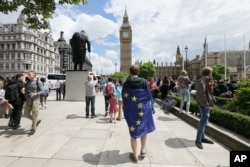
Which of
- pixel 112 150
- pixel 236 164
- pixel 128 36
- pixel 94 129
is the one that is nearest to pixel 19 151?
pixel 112 150

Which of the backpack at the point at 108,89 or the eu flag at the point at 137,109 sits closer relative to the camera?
the eu flag at the point at 137,109

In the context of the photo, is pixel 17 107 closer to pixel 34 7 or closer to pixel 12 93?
pixel 12 93

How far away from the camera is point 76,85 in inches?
661

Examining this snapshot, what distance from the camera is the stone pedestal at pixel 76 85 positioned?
54.7 ft

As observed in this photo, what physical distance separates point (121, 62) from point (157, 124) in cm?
13979

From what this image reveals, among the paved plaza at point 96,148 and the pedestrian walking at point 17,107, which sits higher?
the pedestrian walking at point 17,107

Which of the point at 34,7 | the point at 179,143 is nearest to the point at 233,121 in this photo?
the point at 179,143

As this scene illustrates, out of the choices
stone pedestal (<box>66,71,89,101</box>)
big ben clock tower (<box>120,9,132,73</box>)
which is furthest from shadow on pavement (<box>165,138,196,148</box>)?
big ben clock tower (<box>120,9,132,73</box>)

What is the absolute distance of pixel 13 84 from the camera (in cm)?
749

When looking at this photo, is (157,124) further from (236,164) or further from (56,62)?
(56,62)

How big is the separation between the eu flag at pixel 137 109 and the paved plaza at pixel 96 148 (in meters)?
0.65

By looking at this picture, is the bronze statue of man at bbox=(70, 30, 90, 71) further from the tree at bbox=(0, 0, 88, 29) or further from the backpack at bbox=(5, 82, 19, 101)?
the backpack at bbox=(5, 82, 19, 101)

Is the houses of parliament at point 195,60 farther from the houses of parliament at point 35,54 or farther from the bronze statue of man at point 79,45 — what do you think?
the bronze statue of man at point 79,45

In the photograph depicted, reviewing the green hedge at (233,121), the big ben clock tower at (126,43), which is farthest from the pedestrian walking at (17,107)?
the big ben clock tower at (126,43)
